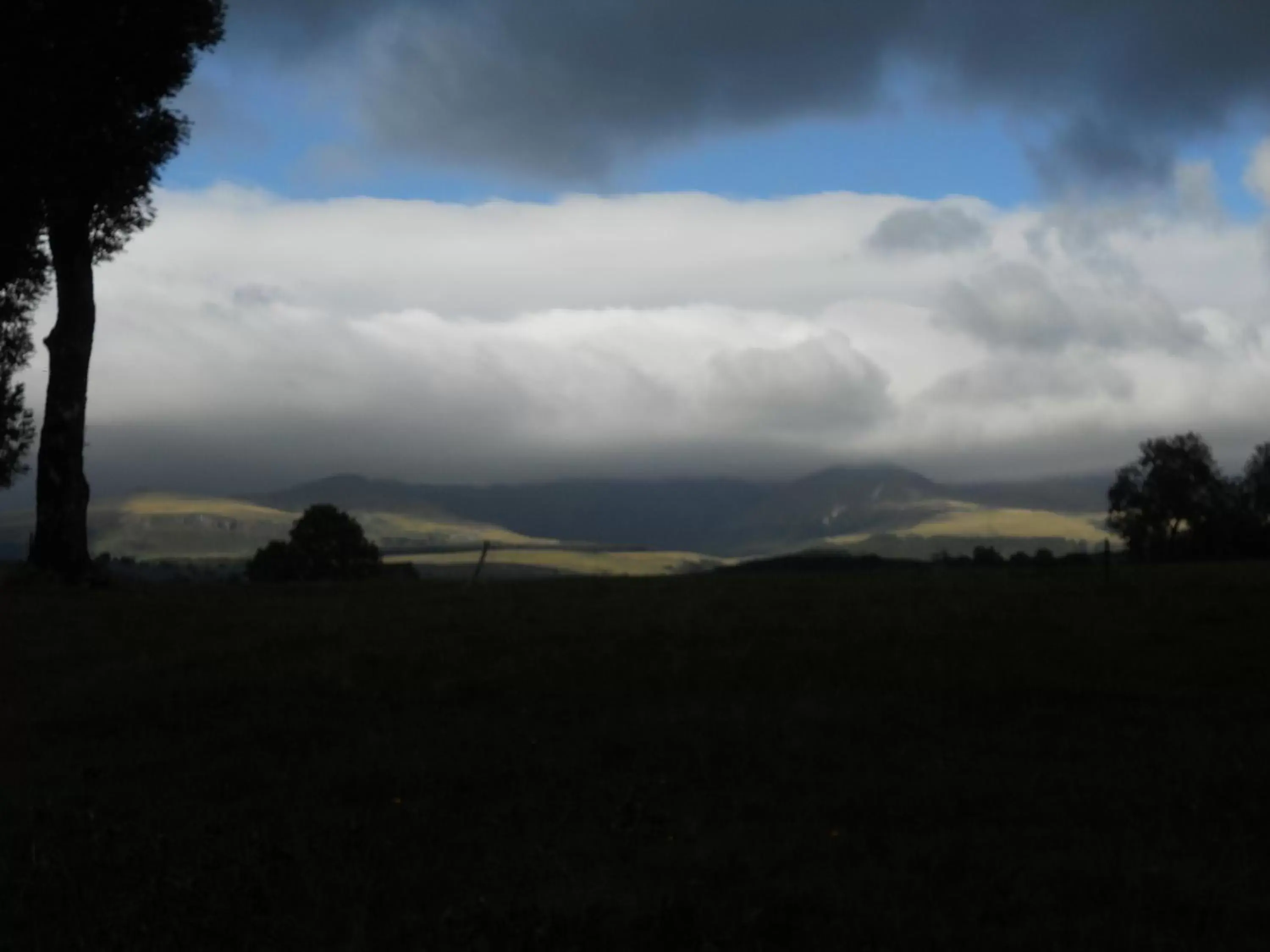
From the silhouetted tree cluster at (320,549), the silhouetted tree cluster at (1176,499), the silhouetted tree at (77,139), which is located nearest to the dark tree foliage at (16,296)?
the silhouetted tree at (77,139)

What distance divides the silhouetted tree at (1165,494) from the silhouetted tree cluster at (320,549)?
211 ft

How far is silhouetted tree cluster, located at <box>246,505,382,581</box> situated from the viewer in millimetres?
83125

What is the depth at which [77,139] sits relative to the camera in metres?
31.3

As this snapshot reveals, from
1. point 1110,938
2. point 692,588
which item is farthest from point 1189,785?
point 692,588

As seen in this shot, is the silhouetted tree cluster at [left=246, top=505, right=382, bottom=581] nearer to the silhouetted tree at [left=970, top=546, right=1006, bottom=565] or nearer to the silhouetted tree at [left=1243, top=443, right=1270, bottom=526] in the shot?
the silhouetted tree at [left=970, top=546, right=1006, bottom=565]

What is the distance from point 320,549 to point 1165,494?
7343 cm

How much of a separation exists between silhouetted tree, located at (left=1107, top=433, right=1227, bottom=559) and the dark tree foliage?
3596 inches

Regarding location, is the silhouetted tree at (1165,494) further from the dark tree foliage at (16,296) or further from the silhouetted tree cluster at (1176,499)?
the dark tree foliage at (16,296)

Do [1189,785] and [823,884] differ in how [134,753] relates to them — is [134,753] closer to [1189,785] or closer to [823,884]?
[823,884]

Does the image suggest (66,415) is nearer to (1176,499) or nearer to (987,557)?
(987,557)

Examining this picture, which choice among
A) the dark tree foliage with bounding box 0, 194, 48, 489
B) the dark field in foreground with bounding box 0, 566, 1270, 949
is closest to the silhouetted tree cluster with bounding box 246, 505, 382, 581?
the dark tree foliage with bounding box 0, 194, 48, 489

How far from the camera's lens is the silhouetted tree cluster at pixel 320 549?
83.1 meters

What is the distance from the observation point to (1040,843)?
456 inches

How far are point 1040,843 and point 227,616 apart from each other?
18689 millimetres
